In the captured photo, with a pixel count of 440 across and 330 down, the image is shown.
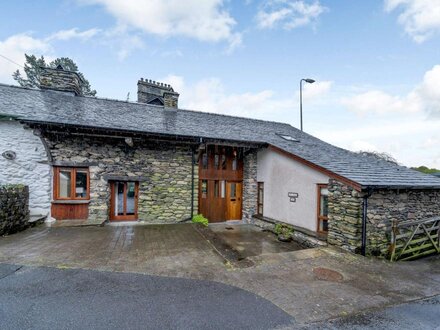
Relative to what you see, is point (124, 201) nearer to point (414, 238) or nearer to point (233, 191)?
point (233, 191)

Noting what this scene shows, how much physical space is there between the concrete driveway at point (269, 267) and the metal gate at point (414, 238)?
385 millimetres

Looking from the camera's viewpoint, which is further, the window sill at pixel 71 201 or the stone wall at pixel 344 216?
the window sill at pixel 71 201

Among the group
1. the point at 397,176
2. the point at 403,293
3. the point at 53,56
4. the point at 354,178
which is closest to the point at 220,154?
the point at 354,178

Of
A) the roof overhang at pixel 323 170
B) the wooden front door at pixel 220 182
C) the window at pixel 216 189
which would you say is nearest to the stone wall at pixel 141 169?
the wooden front door at pixel 220 182

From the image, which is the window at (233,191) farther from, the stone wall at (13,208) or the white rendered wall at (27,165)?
the stone wall at (13,208)

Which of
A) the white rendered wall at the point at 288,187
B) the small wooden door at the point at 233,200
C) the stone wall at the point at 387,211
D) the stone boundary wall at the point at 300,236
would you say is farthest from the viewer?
the small wooden door at the point at 233,200

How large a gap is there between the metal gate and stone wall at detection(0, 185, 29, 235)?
35.4 ft

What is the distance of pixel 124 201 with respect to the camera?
8633 millimetres

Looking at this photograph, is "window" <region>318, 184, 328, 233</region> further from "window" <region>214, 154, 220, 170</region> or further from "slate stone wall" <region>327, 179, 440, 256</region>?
"window" <region>214, 154, 220, 170</region>

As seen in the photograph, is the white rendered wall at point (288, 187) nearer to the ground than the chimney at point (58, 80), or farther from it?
nearer to the ground

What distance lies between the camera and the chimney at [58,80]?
10.7 meters

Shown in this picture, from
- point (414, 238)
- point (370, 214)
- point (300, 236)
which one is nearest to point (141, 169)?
point (300, 236)

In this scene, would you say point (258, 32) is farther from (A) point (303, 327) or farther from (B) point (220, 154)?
(A) point (303, 327)

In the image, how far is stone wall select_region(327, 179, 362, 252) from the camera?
228 inches
